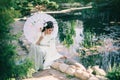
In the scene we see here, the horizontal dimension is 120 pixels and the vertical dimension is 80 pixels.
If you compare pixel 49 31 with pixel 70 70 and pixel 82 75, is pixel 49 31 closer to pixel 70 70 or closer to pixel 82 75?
pixel 70 70

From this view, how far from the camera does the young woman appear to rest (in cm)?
632

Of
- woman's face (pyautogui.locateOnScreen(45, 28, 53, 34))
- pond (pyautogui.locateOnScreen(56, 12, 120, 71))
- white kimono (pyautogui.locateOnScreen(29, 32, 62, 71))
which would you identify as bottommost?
pond (pyautogui.locateOnScreen(56, 12, 120, 71))

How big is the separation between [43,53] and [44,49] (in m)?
0.10

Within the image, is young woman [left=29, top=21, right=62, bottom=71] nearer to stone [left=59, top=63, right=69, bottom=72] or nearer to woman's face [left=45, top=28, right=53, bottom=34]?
woman's face [left=45, top=28, right=53, bottom=34]

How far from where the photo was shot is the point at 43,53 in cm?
651

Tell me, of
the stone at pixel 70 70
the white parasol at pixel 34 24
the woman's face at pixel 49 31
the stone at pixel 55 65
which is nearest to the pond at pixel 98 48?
the stone at pixel 55 65

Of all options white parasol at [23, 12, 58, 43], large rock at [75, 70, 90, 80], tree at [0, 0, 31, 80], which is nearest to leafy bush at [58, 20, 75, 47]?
large rock at [75, 70, 90, 80]

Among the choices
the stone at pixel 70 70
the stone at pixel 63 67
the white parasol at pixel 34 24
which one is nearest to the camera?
the white parasol at pixel 34 24

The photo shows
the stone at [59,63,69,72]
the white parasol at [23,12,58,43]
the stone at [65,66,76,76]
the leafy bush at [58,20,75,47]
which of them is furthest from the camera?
the leafy bush at [58,20,75,47]

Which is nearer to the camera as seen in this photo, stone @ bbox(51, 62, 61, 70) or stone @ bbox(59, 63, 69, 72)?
stone @ bbox(59, 63, 69, 72)

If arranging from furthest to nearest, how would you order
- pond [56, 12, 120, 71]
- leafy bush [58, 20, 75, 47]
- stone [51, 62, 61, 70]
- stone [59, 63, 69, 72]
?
leafy bush [58, 20, 75, 47] → pond [56, 12, 120, 71] → stone [51, 62, 61, 70] → stone [59, 63, 69, 72]

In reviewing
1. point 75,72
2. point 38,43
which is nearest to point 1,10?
point 38,43

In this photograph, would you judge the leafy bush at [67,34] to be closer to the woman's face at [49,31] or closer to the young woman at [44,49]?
the young woman at [44,49]

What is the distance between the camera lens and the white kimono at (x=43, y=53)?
6.41 meters
